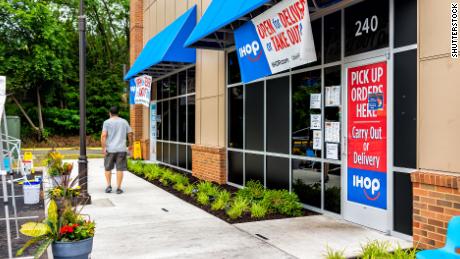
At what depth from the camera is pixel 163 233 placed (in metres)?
6.30

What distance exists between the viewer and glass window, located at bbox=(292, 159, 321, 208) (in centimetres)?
747

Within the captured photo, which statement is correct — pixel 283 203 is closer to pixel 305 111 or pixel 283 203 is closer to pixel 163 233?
pixel 305 111

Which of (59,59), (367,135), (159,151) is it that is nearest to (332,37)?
(367,135)

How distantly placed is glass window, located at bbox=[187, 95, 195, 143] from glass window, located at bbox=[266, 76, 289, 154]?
465 centimetres

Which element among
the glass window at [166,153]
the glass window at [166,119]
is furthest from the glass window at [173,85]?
the glass window at [166,153]

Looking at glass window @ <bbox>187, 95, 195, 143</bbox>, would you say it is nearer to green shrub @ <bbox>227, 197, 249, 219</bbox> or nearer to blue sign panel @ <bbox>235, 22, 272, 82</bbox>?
blue sign panel @ <bbox>235, 22, 272, 82</bbox>

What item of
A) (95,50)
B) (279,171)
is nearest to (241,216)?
(279,171)

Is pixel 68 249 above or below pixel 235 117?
below

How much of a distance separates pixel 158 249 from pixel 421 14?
4.56m

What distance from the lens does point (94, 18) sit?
3831 centimetres

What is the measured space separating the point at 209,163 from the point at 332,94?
5.25 meters

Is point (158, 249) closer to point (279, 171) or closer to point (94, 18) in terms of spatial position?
point (279, 171)

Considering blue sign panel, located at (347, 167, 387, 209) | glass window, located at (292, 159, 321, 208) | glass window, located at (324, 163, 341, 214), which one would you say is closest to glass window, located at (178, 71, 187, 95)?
glass window, located at (292, 159, 321, 208)

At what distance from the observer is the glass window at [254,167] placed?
367 inches
